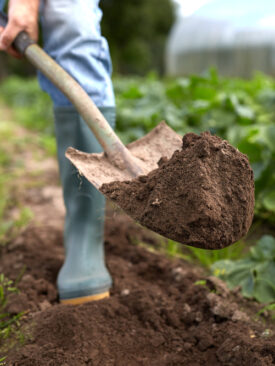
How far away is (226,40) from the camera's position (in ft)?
46.5

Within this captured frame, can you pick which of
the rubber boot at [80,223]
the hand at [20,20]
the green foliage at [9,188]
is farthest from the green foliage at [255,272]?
the hand at [20,20]

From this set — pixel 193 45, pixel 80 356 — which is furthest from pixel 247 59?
pixel 80 356

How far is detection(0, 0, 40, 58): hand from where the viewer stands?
1484 mm

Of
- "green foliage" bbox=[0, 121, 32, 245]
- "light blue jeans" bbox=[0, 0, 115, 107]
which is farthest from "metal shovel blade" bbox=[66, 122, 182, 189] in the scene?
"green foliage" bbox=[0, 121, 32, 245]

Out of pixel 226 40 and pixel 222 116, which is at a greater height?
pixel 226 40

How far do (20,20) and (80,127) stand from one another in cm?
44

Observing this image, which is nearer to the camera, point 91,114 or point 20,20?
point 91,114

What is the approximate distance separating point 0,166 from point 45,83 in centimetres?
204

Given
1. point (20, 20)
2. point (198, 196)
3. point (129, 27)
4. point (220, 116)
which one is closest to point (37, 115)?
point (220, 116)

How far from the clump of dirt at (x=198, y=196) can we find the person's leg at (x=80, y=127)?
0.36m

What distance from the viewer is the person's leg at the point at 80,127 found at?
58.6 inches

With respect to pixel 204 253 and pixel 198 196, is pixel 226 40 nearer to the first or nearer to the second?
pixel 204 253

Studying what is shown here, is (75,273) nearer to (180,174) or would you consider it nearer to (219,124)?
(180,174)

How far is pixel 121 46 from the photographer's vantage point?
19406mm
